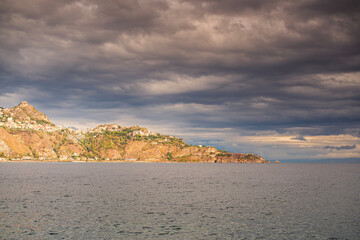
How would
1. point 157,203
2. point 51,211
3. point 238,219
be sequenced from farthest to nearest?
point 157,203 < point 51,211 < point 238,219

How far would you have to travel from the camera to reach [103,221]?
169ft

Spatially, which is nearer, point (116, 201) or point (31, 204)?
point (31, 204)

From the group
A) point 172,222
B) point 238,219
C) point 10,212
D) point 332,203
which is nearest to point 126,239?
point 172,222

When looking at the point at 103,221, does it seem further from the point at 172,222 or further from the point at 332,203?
the point at 332,203

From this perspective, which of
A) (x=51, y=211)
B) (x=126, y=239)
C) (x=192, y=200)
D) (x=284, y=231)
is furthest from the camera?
(x=192, y=200)

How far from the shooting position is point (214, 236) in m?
42.9

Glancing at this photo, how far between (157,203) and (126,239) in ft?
106

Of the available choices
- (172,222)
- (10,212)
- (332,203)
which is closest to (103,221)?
(172,222)

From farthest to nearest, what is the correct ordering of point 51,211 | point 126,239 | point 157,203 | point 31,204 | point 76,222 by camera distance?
point 157,203
point 31,204
point 51,211
point 76,222
point 126,239

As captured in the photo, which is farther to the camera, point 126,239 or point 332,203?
point 332,203

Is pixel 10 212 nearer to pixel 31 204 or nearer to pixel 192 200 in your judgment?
pixel 31 204

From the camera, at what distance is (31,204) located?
6750cm

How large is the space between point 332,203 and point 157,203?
45.0 m

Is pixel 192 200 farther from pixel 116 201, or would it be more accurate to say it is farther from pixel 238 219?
pixel 238 219
